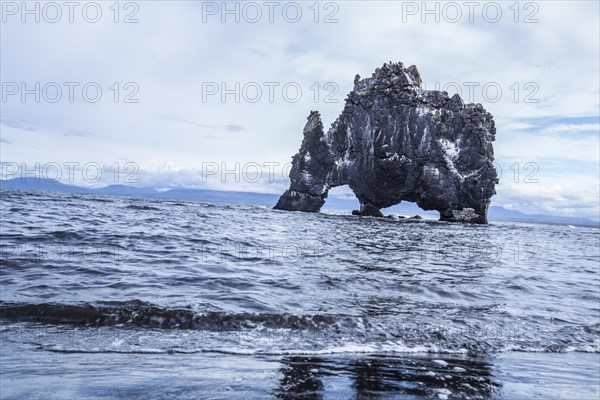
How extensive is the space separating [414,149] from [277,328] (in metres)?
73.8

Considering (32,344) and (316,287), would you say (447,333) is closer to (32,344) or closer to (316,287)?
(316,287)

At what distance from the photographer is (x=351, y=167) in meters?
83.1

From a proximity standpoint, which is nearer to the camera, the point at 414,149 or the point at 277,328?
the point at 277,328

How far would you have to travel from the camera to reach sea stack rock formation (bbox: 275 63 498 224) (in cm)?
7638

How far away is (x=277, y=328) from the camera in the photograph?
28.3 ft

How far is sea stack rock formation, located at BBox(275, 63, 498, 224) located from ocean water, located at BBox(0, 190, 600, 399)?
61897 mm

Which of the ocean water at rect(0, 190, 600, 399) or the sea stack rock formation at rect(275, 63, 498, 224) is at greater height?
the sea stack rock formation at rect(275, 63, 498, 224)

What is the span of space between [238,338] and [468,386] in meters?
3.99

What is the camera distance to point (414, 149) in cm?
7825

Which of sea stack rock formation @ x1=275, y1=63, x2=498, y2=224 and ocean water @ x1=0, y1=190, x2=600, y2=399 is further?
sea stack rock formation @ x1=275, y1=63, x2=498, y2=224

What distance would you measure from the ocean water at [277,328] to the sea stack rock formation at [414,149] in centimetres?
6190

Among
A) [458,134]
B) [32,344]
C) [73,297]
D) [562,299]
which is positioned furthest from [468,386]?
[458,134]

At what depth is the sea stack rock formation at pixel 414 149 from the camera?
7638 centimetres

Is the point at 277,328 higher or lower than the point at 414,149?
lower
